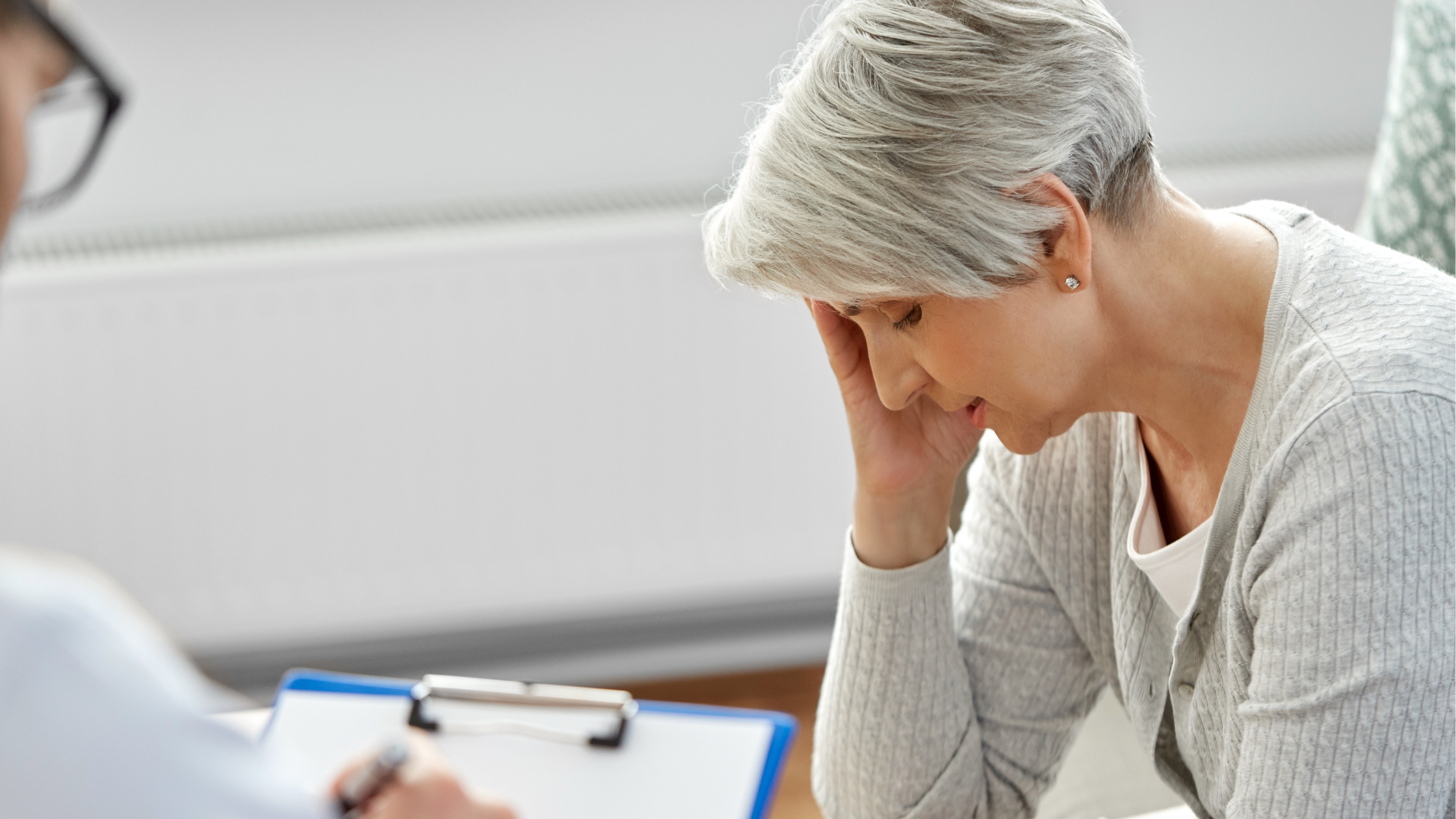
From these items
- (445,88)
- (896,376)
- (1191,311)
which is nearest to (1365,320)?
(1191,311)

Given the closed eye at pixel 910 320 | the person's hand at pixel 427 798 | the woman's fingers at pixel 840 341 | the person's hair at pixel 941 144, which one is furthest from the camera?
the woman's fingers at pixel 840 341

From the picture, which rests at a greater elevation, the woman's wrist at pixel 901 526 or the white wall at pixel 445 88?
the white wall at pixel 445 88

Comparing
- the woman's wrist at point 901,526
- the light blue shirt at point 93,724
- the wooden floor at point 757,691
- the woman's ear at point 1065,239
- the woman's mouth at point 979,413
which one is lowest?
the wooden floor at point 757,691

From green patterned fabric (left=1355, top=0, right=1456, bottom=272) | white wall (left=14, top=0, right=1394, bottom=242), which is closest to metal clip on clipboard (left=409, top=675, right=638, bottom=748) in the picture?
green patterned fabric (left=1355, top=0, right=1456, bottom=272)

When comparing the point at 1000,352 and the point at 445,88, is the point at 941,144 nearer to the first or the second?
the point at 1000,352

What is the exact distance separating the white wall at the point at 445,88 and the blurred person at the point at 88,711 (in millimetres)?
1569

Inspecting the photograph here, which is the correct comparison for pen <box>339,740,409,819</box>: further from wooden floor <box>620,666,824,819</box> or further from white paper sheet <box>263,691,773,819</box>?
wooden floor <box>620,666,824,819</box>

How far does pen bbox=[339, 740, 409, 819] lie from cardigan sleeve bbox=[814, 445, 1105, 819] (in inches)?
19.7

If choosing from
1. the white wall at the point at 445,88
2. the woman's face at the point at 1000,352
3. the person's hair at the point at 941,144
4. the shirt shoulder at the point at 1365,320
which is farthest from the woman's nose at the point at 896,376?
the white wall at the point at 445,88

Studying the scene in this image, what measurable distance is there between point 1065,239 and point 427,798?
0.56 metres

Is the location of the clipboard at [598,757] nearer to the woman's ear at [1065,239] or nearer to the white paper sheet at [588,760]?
the white paper sheet at [588,760]

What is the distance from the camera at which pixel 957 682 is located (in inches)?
46.4

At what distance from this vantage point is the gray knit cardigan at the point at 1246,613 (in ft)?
2.73

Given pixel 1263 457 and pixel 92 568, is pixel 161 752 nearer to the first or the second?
pixel 1263 457
